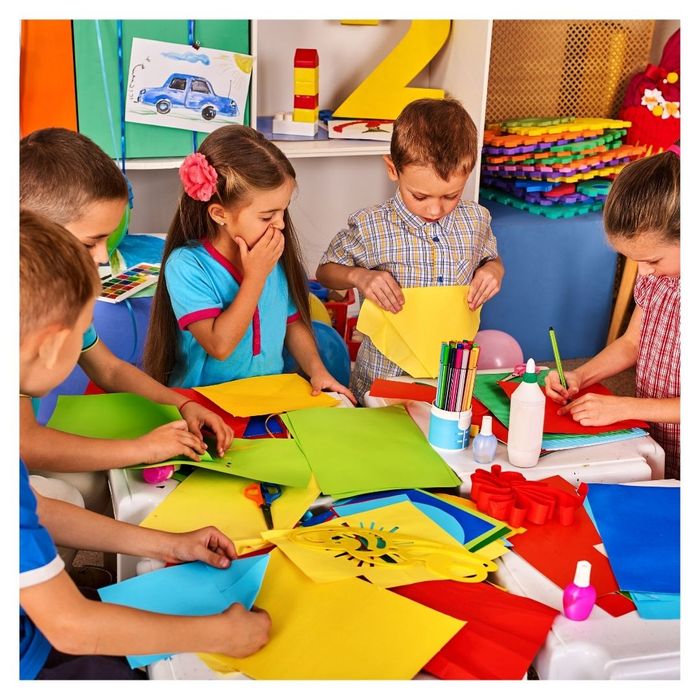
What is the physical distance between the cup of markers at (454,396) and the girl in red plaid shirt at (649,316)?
20 centimetres

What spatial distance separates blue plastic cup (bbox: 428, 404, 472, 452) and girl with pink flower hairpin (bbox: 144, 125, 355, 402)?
0.26 m

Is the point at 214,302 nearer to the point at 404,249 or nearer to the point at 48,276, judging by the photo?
the point at 404,249

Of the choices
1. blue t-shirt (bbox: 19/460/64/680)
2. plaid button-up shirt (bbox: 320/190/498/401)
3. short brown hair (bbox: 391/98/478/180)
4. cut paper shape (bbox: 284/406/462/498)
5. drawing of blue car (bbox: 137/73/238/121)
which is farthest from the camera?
drawing of blue car (bbox: 137/73/238/121)

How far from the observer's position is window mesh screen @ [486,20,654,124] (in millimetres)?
2998

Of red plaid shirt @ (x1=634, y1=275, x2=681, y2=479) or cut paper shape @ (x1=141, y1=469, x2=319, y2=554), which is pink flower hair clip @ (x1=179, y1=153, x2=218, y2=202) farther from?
red plaid shirt @ (x1=634, y1=275, x2=681, y2=479)

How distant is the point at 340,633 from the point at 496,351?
132 cm

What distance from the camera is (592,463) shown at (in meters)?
1.30

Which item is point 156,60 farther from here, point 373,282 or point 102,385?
point 102,385

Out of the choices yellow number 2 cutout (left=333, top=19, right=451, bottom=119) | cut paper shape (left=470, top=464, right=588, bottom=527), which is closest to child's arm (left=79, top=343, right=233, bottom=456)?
cut paper shape (left=470, top=464, right=588, bottom=527)

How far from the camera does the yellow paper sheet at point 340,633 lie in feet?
2.89

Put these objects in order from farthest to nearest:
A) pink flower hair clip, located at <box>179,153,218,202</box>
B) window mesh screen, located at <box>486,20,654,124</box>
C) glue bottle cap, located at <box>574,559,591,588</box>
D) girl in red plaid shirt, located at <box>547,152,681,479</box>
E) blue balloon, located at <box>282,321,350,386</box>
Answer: window mesh screen, located at <box>486,20,654,124</box>
blue balloon, located at <box>282,321,350,386</box>
pink flower hair clip, located at <box>179,153,218,202</box>
girl in red plaid shirt, located at <box>547,152,681,479</box>
glue bottle cap, located at <box>574,559,591,588</box>

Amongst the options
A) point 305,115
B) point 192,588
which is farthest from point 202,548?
point 305,115

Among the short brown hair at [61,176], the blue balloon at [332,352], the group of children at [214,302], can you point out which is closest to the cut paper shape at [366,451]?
the group of children at [214,302]
